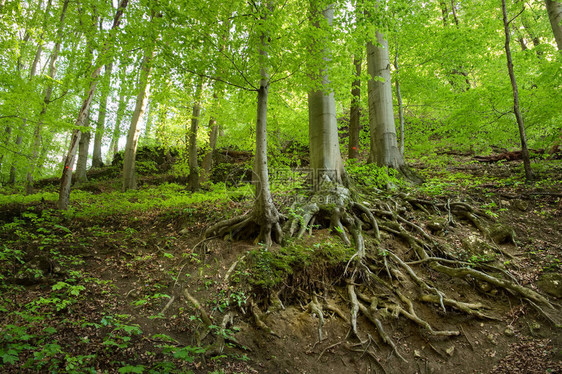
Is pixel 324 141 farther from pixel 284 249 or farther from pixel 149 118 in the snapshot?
pixel 149 118

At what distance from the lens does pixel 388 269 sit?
4520mm

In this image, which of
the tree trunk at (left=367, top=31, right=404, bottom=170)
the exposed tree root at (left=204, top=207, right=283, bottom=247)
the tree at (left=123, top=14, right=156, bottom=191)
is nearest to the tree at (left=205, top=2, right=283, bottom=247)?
the exposed tree root at (left=204, top=207, right=283, bottom=247)

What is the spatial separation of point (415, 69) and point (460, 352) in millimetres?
8729

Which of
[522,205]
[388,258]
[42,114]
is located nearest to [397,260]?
[388,258]

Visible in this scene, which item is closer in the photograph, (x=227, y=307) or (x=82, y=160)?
(x=227, y=307)

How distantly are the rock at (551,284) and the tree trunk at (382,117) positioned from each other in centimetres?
409

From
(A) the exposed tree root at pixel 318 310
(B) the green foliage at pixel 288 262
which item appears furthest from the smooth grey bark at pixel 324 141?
(A) the exposed tree root at pixel 318 310

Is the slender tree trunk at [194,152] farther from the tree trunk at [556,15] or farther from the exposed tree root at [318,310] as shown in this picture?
the tree trunk at [556,15]

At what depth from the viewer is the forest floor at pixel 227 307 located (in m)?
2.80

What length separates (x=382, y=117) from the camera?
25.2 feet

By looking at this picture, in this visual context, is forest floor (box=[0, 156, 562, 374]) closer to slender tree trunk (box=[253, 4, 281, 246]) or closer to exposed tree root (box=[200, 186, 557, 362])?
exposed tree root (box=[200, 186, 557, 362])

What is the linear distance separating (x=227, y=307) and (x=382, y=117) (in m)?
6.74

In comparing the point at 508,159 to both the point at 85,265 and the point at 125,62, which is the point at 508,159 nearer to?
the point at 125,62

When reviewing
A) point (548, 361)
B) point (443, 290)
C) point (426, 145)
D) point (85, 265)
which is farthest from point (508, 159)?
point (85, 265)
